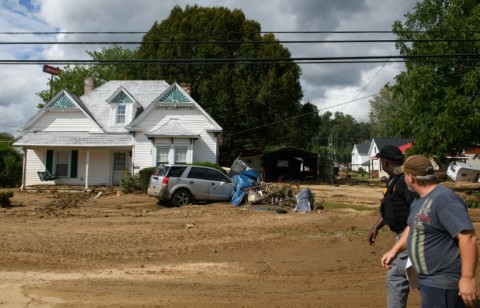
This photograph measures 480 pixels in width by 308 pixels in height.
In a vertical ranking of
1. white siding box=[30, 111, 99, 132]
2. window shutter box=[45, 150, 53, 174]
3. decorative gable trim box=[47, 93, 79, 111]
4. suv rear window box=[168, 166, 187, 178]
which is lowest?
suv rear window box=[168, 166, 187, 178]

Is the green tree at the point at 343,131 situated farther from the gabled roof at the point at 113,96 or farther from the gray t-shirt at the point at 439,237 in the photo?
the gray t-shirt at the point at 439,237

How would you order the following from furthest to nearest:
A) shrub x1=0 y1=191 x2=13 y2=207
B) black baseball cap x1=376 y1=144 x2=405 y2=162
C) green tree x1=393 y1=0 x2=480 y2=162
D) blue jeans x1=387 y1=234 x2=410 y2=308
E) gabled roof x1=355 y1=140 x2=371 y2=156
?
gabled roof x1=355 y1=140 x2=371 y2=156, green tree x1=393 y1=0 x2=480 y2=162, shrub x1=0 y1=191 x2=13 y2=207, black baseball cap x1=376 y1=144 x2=405 y2=162, blue jeans x1=387 y1=234 x2=410 y2=308

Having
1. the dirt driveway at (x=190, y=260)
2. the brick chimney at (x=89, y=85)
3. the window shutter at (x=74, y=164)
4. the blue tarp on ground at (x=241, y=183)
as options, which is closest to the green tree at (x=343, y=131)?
the brick chimney at (x=89, y=85)

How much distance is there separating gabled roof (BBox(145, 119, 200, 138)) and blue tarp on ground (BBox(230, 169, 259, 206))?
8.23 meters

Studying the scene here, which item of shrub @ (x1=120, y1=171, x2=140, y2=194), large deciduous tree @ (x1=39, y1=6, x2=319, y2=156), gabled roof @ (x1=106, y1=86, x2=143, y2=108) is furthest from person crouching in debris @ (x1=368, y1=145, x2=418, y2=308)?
large deciduous tree @ (x1=39, y1=6, x2=319, y2=156)

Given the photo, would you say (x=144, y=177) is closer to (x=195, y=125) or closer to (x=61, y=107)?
(x=195, y=125)

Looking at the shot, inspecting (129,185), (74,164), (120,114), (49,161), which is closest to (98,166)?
(74,164)

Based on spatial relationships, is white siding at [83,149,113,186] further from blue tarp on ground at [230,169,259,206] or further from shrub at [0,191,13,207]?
blue tarp on ground at [230,169,259,206]

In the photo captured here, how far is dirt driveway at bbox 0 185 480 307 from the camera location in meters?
5.93

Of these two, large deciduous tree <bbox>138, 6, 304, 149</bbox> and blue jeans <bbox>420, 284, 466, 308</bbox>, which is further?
large deciduous tree <bbox>138, 6, 304, 149</bbox>

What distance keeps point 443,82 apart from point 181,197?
14.6 m

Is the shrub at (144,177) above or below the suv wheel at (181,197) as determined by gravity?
above

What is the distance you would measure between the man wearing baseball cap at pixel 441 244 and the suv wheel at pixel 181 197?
543 inches

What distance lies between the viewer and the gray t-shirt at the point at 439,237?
3082mm
